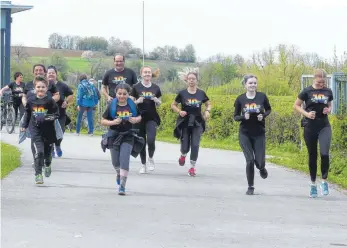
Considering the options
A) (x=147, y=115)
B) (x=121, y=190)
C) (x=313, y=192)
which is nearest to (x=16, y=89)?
(x=147, y=115)

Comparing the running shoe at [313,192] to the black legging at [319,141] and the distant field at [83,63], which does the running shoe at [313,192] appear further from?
the distant field at [83,63]

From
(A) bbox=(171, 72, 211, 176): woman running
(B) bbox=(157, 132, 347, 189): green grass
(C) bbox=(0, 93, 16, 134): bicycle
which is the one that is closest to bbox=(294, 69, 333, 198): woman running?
(B) bbox=(157, 132, 347, 189): green grass

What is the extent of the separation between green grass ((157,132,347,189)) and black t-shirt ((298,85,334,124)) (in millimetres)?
1788

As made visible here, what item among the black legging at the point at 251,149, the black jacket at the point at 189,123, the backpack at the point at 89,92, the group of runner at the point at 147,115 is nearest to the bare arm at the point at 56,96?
the group of runner at the point at 147,115

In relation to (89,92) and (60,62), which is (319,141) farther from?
(60,62)

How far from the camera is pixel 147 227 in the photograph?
9977 mm

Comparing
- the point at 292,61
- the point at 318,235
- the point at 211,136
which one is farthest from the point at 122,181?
the point at 292,61

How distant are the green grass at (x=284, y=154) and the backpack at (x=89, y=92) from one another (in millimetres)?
2307

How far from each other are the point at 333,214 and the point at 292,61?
34771mm

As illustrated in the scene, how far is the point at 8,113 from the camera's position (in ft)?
87.5

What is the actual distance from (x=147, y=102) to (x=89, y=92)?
10.5m

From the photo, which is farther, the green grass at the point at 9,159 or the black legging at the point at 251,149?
the green grass at the point at 9,159

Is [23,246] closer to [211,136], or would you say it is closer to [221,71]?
[211,136]

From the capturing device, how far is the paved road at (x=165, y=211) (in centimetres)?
926
